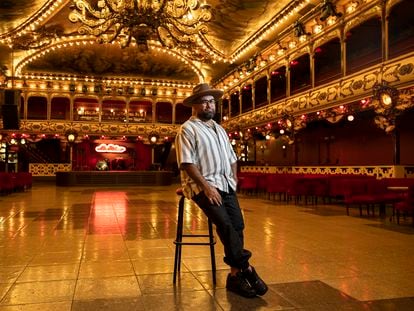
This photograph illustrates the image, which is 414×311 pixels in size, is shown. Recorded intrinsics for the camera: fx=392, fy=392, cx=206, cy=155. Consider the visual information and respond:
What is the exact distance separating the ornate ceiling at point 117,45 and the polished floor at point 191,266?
855cm

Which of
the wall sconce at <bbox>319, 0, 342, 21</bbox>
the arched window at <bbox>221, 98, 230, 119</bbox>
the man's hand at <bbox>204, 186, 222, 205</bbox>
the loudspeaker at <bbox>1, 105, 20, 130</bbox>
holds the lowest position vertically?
the man's hand at <bbox>204, 186, 222, 205</bbox>

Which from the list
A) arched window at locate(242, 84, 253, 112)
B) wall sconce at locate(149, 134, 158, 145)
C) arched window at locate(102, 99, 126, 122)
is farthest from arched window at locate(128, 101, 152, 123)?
arched window at locate(242, 84, 253, 112)

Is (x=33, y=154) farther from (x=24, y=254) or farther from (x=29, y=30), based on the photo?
(x=24, y=254)

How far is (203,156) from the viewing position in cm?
316

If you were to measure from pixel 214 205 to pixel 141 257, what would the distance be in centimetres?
187

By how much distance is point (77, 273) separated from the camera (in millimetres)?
3828

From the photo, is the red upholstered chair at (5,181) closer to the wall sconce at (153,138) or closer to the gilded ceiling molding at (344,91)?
the gilded ceiling molding at (344,91)

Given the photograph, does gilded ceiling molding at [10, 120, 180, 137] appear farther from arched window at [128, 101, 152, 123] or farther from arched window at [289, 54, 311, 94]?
arched window at [289, 54, 311, 94]

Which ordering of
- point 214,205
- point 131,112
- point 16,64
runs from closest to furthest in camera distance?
point 214,205 < point 16,64 < point 131,112

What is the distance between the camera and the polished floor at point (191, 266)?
2.97 m

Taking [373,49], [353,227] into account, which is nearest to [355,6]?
[373,49]

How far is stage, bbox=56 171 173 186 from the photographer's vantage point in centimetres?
2138

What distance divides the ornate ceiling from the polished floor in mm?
8552

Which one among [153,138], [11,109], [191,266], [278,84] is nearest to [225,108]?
[278,84]
